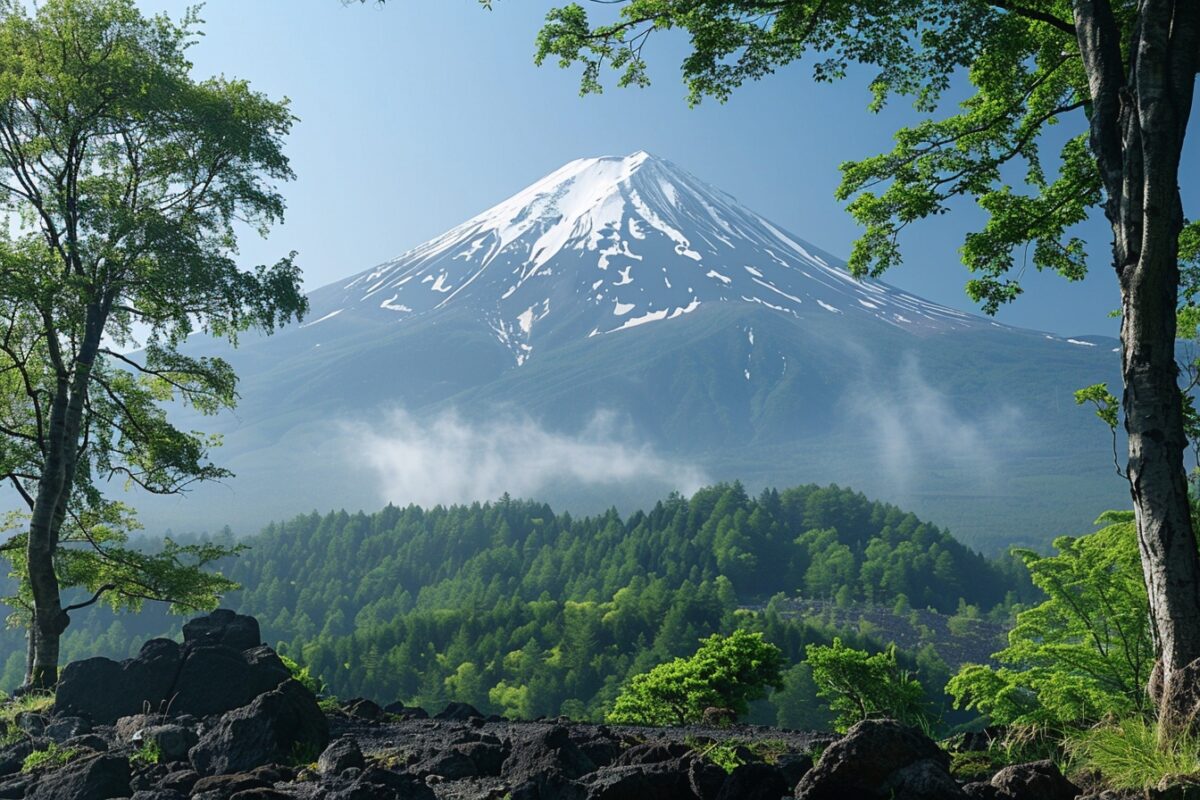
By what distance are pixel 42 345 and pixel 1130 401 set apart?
15.4m

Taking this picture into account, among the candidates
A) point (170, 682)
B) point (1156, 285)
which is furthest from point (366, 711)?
point (1156, 285)

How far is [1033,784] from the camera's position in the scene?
5316 mm

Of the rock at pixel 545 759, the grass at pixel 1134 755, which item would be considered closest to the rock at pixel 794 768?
the rock at pixel 545 759

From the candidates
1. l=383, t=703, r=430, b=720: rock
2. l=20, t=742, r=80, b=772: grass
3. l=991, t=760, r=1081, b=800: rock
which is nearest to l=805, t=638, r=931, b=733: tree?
l=383, t=703, r=430, b=720: rock

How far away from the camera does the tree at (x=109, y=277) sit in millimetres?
13625

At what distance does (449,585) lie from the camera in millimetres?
165125

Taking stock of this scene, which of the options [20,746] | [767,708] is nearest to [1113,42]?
[20,746]

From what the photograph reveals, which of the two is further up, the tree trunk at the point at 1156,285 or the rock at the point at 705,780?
the tree trunk at the point at 1156,285

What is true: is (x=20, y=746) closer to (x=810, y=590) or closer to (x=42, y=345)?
(x=42, y=345)

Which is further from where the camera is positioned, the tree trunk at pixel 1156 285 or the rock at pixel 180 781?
the rock at pixel 180 781

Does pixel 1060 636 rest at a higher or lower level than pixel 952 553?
higher

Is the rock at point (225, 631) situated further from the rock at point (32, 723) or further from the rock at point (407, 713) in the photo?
the rock at point (407, 713)

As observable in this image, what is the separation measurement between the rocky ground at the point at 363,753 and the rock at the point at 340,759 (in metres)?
0.01

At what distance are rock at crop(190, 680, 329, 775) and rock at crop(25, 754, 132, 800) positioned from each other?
0.68 m
